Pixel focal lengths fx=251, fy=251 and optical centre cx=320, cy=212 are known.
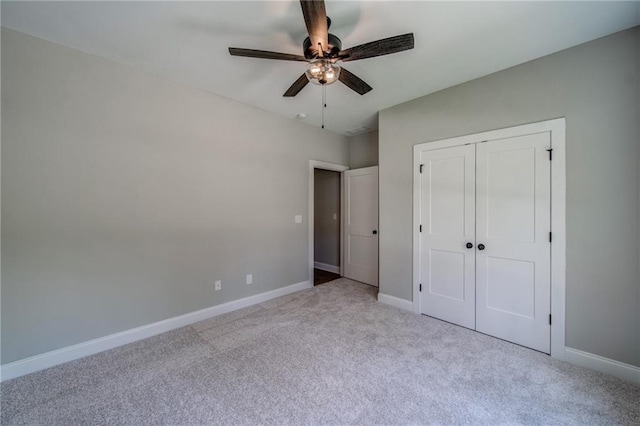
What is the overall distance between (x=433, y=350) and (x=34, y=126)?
3.92 metres

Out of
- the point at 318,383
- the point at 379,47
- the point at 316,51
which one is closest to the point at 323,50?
the point at 316,51

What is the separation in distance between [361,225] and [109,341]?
11.6 ft

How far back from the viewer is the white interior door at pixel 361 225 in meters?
4.23

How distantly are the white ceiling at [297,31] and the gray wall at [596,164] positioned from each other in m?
0.19

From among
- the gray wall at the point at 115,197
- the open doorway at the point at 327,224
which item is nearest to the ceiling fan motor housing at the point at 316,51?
the gray wall at the point at 115,197

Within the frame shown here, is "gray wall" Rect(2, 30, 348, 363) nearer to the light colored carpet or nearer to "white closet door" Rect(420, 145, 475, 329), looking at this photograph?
the light colored carpet

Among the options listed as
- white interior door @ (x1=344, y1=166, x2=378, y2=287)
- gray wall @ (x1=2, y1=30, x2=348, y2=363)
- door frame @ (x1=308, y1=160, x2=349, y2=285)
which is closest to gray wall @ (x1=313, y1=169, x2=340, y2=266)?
door frame @ (x1=308, y1=160, x2=349, y2=285)

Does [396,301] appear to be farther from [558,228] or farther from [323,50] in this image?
[323,50]

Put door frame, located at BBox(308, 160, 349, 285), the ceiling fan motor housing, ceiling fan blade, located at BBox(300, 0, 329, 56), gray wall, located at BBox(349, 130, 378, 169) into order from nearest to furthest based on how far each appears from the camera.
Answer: ceiling fan blade, located at BBox(300, 0, 329, 56)
the ceiling fan motor housing
door frame, located at BBox(308, 160, 349, 285)
gray wall, located at BBox(349, 130, 378, 169)

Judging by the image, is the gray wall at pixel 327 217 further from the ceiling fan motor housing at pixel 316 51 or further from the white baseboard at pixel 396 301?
the ceiling fan motor housing at pixel 316 51

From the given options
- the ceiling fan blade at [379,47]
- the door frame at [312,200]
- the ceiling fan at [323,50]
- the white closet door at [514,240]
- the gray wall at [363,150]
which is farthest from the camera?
the gray wall at [363,150]

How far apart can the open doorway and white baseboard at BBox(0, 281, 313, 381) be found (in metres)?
2.04

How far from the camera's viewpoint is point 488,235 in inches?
103

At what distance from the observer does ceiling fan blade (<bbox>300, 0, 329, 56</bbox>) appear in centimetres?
135
